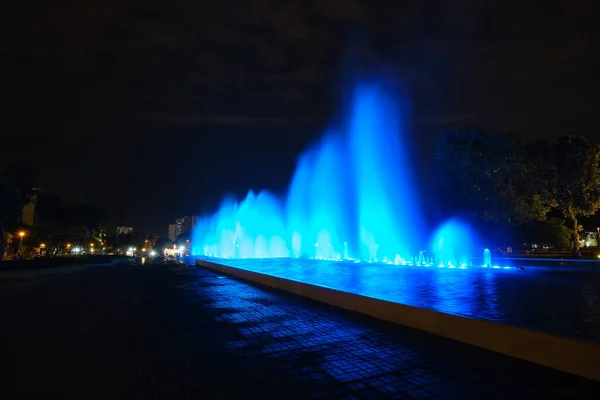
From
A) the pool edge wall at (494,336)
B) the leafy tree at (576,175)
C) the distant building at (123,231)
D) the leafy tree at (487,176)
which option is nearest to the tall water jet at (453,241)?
the leafy tree at (487,176)

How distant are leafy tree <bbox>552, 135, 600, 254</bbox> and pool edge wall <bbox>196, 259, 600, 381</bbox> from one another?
102 ft

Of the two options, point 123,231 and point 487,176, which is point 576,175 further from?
point 123,231

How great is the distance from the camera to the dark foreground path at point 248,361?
390 centimetres

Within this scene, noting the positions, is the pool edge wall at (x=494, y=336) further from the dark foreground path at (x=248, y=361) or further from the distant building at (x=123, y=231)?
the distant building at (x=123, y=231)

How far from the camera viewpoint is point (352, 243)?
37250 mm

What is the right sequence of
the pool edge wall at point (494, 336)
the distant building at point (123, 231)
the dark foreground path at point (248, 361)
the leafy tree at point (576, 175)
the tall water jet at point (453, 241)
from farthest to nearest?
the distant building at point (123, 231) → the leafy tree at point (576, 175) → the tall water jet at point (453, 241) → the pool edge wall at point (494, 336) → the dark foreground path at point (248, 361)

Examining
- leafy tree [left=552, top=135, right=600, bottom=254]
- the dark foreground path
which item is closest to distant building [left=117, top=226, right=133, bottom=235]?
leafy tree [left=552, top=135, right=600, bottom=254]

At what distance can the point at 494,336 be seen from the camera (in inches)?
197

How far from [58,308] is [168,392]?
6.96m

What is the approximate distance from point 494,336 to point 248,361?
3157 mm

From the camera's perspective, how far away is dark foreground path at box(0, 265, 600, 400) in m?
3.90

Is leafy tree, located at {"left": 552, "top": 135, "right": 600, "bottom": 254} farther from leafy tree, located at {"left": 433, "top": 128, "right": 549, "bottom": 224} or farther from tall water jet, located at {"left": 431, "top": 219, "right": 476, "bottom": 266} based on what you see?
tall water jet, located at {"left": 431, "top": 219, "right": 476, "bottom": 266}

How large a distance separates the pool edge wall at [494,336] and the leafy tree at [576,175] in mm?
31239

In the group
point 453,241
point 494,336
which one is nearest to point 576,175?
point 453,241
